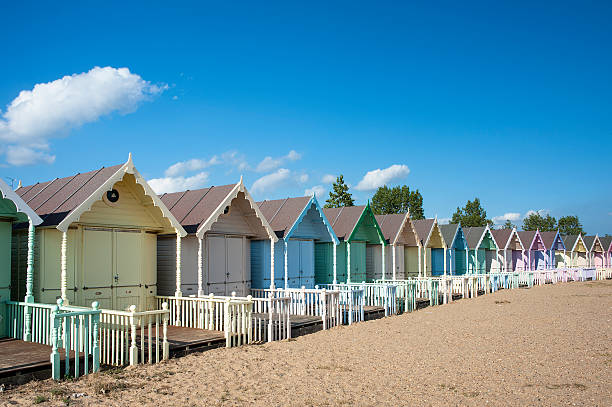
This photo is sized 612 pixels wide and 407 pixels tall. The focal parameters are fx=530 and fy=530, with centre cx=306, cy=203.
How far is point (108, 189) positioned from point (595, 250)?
5532 centimetres

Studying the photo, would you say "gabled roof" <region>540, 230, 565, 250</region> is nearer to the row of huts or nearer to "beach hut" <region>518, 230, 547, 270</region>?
"beach hut" <region>518, 230, 547, 270</region>

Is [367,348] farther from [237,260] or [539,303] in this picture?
[539,303]

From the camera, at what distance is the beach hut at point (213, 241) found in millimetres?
15047

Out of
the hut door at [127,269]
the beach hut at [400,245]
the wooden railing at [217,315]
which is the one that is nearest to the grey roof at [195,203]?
the hut door at [127,269]

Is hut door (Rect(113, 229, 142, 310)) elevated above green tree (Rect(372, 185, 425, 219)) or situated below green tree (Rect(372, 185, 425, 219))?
below

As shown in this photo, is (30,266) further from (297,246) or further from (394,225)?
(394,225)

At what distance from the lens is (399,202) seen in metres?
68.2

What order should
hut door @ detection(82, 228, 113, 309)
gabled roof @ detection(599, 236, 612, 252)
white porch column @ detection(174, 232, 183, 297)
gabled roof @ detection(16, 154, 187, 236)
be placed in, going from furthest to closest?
gabled roof @ detection(599, 236, 612, 252), white porch column @ detection(174, 232, 183, 297), hut door @ detection(82, 228, 113, 309), gabled roof @ detection(16, 154, 187, 236)

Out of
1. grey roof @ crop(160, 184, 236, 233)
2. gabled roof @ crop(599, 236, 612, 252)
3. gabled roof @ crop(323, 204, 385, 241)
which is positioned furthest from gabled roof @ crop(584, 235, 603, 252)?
grey roof @ crop(160, 184, 236, 233)

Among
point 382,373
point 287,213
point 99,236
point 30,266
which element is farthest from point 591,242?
point 30,266

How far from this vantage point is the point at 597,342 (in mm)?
13094

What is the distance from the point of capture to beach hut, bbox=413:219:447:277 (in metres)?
29.8

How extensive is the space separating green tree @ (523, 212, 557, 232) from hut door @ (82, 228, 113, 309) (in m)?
91.5

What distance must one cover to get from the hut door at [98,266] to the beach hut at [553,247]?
40.8 meters
